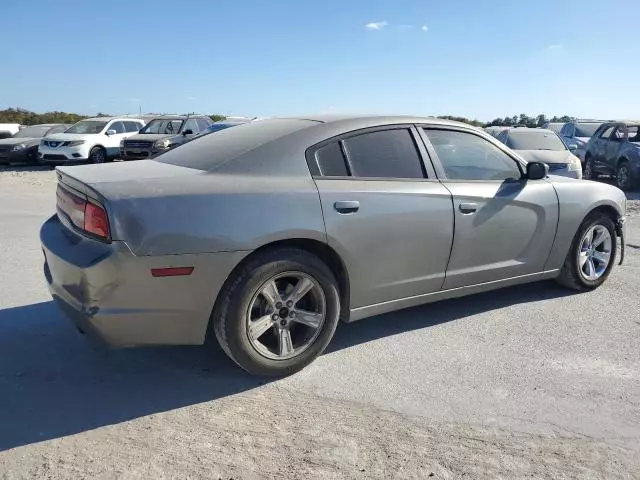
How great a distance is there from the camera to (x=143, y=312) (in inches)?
122

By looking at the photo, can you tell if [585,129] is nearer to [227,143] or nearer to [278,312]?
[227,143]

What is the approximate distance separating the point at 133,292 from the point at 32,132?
20406 millimetres

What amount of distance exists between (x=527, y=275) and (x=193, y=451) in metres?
3.13

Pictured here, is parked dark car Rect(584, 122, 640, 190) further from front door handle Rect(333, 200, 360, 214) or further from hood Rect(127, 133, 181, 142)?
hood Rect(127, 133, 181, 142)

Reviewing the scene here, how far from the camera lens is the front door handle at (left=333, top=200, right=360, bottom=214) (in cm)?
359

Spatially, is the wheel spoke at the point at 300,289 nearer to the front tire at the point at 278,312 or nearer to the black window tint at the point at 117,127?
the front tire at the point at 278,312

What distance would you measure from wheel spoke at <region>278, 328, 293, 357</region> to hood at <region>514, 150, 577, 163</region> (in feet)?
29.4

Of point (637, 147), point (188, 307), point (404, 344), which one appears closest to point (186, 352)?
point (188, 307)

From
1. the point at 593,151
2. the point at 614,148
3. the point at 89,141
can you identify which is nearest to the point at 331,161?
the point at 614,148

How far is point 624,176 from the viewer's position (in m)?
12.8

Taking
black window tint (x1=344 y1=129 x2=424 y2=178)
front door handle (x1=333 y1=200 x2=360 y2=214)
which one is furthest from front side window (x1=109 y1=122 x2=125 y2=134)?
front door handle (x1=333 y1=200 x2=360 y2=214)

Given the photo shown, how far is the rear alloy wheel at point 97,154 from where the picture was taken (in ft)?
60.0

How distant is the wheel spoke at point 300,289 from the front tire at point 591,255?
272 centimetres

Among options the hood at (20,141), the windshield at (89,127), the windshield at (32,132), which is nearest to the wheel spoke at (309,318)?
the windshield at (89,127)
